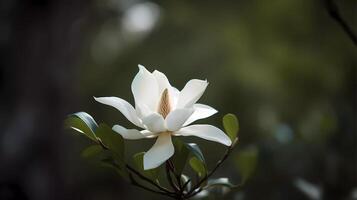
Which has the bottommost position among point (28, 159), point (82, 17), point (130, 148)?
point (130, 148)

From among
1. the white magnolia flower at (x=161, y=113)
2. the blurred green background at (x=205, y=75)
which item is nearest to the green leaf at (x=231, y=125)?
the white magnolia flower at (x=161, y=113)

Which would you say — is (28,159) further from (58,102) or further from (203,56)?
(203,56)

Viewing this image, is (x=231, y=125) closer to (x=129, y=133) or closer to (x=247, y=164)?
(x=129, y=133)

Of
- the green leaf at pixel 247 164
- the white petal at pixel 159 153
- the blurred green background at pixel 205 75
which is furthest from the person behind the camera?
the blurred green background at pixel 205 75

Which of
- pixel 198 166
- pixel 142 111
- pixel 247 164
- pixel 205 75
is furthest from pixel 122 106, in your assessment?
pixel 205 75

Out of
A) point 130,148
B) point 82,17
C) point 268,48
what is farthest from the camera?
point 130,148

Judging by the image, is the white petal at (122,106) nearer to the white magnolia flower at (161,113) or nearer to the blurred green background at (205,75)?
the white magnolia flower at (161,113)

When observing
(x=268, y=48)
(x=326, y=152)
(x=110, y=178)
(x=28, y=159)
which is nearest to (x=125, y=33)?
(x=110, y=178)
